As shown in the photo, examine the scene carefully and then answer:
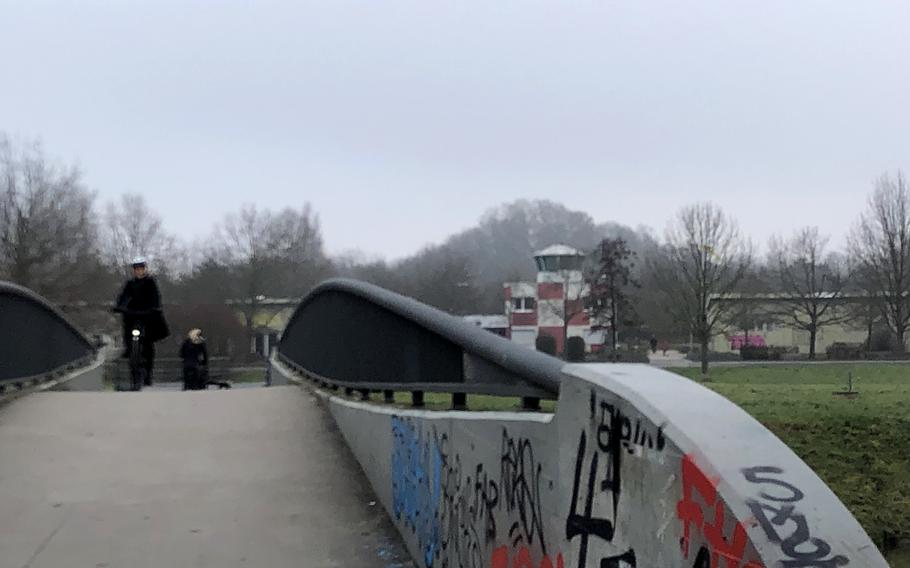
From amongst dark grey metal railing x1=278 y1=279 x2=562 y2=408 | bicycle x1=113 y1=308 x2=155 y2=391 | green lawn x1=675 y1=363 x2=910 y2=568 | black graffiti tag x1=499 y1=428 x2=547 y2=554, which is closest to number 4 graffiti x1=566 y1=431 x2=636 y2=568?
black graffiti tag x1=499 y1=428 x2=547 y2=554

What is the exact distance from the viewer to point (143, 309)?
1433 centimetres

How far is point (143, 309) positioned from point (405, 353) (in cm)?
806

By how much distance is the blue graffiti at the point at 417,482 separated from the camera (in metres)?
5.57

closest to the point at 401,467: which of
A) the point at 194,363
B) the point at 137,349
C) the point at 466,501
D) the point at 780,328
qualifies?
the point at 466,501

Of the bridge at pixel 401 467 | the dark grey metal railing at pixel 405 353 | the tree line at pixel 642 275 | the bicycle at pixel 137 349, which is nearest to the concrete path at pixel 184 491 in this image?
the bridge at pixel 401 467

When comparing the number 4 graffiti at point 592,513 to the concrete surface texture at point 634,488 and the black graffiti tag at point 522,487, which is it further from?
the black graffiti tag at point 522,487

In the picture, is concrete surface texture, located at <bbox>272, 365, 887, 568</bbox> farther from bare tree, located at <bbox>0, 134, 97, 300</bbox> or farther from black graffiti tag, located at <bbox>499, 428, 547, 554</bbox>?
bare tree, located at <bbox>0, 134, 97, 300</bbox>

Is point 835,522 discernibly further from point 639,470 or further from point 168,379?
point 168,379

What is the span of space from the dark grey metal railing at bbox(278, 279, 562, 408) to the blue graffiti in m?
0.28

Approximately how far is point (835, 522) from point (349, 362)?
7603 millimetres

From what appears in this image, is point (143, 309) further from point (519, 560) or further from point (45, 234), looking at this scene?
point (45, 234)

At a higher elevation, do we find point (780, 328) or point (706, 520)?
point (780, 328)

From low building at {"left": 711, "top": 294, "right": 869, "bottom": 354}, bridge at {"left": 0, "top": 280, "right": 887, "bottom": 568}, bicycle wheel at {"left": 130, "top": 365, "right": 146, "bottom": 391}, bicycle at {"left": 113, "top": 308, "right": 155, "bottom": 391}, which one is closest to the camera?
bridge at {"left": 0, "top": 280, "right": 887, "bottom": 568}

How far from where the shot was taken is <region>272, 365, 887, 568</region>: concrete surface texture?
2.27 m
